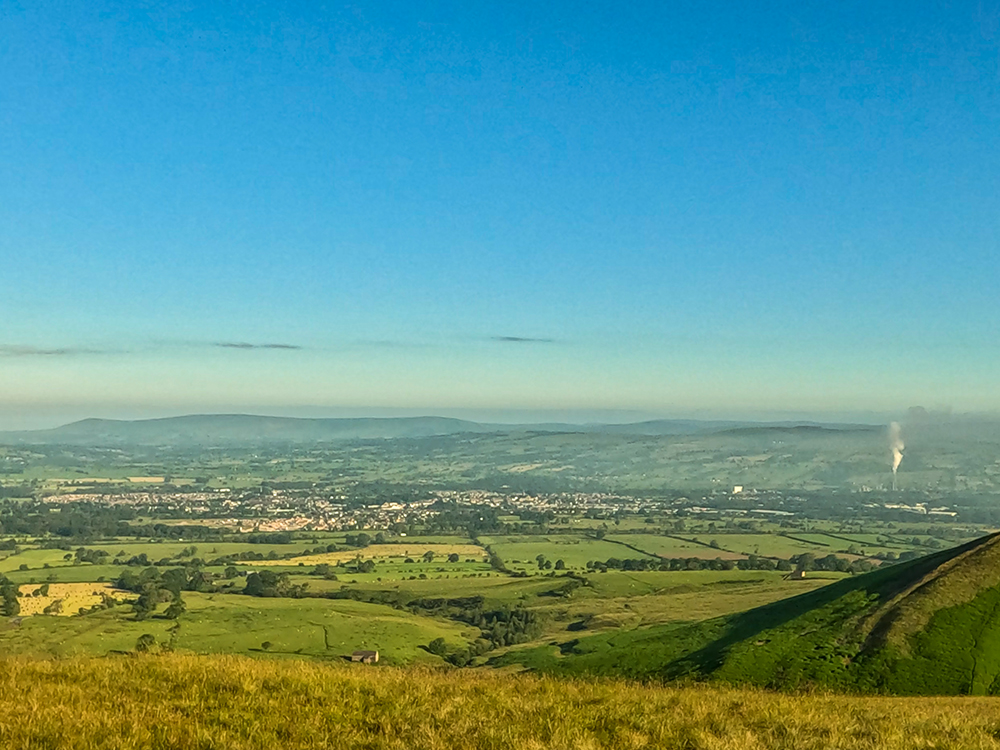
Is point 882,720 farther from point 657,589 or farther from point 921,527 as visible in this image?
point 921,527

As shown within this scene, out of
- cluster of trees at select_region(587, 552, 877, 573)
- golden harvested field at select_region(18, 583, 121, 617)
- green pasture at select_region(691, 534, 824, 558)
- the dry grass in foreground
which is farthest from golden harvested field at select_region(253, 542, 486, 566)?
the dry grass in foreground

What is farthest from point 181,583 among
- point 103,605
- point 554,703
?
point 554,703

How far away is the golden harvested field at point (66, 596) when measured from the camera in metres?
74.0

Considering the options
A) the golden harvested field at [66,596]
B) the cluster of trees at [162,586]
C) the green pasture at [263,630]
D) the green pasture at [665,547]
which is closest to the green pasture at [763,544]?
the green pasture at [665,547]

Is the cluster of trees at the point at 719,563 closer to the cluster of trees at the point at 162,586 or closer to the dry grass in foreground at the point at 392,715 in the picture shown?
the cluster of trees at the point at 162,586

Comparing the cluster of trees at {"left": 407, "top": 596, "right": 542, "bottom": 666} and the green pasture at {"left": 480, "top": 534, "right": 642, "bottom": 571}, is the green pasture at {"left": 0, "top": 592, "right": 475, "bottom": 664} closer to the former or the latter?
the cluster of trees at {"left": 407, "top": 596, "right": 542, "bottom": 666}

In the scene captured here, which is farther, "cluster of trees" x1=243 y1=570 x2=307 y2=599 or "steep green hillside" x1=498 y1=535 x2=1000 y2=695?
"cluster of trees" x1=243 y1=570 x2=307 y2=599

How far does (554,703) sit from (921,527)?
19636cm

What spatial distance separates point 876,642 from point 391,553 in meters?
114

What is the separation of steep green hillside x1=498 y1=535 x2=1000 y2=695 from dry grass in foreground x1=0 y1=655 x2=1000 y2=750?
10216 millimetres

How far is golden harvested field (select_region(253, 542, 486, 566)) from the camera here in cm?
12167

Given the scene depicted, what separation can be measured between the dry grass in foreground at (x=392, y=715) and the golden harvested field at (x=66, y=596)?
68625 mm

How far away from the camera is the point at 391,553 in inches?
5212

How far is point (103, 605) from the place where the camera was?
76062 millimetres
